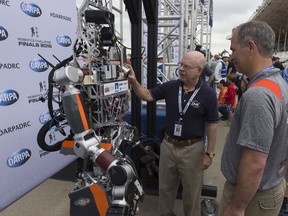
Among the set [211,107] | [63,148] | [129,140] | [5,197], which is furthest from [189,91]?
[5,197]

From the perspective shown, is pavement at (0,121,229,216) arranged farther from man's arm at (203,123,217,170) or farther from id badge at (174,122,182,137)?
id badge at (174,122,182,137)

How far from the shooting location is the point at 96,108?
71.6 inches

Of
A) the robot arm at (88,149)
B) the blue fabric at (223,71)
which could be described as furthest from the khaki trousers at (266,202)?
the blue fabric at (223,71)

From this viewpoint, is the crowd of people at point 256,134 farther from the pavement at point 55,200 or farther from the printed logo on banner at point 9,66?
the printed logo on banner at point 9,66

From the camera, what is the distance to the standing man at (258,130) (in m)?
1.20

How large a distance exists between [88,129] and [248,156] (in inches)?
38.8

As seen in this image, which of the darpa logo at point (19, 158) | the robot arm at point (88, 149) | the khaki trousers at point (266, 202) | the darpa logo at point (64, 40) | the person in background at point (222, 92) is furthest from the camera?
the person in background at point (222, 92)

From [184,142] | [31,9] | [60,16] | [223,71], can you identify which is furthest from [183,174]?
[223,71]

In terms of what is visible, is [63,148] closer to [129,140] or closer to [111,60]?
[129,140]

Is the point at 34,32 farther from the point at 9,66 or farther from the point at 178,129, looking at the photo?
the point at 178,129

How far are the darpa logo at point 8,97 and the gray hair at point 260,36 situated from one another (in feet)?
8.86

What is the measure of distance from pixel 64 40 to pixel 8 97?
58.8 inches

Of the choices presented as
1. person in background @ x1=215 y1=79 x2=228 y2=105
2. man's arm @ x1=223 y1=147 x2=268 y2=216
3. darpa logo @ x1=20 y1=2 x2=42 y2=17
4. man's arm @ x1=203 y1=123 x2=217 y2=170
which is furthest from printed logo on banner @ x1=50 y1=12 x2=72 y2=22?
person in background @ x1=215 y1=79 x2=228 y2=105

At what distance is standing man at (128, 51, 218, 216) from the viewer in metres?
2.29
